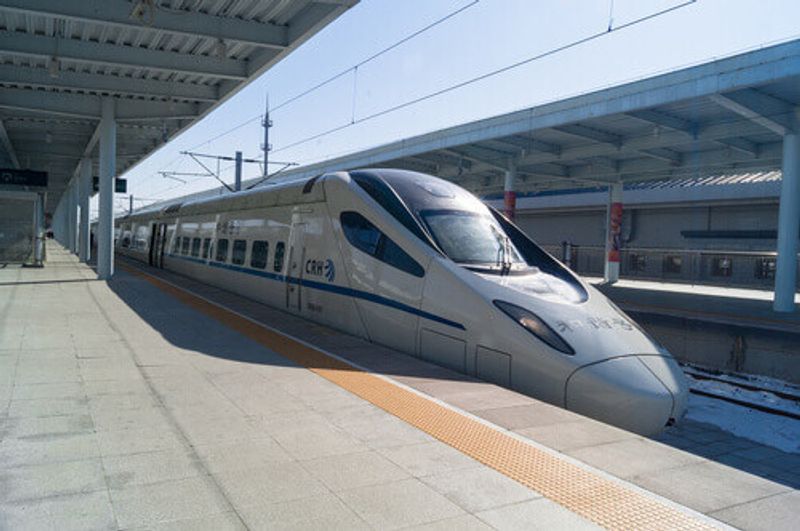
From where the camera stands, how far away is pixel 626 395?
617 cm

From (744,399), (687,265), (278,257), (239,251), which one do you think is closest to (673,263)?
(687,265)

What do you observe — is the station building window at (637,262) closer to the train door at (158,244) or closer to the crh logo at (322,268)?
the train door at (158,244)

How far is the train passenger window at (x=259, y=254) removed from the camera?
1246 cm

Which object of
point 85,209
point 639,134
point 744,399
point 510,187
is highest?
point 639,134

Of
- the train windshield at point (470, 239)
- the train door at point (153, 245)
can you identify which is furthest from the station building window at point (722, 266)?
the train door at point (153, 245)

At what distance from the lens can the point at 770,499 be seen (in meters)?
3.95

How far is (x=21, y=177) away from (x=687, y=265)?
29.0m

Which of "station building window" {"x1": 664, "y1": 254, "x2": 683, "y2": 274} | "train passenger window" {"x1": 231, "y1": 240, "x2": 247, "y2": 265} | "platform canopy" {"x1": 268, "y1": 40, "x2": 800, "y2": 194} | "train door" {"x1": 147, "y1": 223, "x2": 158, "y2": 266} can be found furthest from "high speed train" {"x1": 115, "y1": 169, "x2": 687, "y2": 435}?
"station building window" {"x1": 664, "y1": 254, "x2": 683, "y2": 274}

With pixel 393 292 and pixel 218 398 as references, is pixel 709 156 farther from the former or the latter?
pixel 218 398

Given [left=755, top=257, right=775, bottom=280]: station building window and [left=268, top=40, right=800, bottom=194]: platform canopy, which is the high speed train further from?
[left=755, top=257, right=775, bottom=280]: station building window

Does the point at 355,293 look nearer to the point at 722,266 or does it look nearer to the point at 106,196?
the point at 106,196

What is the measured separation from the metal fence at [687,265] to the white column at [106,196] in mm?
15936

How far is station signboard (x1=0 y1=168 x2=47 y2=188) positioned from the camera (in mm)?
21719

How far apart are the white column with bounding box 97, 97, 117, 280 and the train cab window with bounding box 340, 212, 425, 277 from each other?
1056 cm
